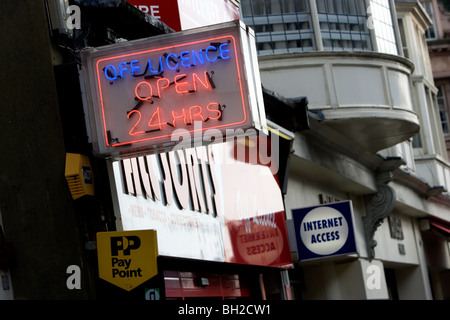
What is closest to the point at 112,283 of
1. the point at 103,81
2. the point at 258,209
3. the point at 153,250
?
the point at 153,250

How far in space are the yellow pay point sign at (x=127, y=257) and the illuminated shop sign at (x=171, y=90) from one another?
65 centimetres

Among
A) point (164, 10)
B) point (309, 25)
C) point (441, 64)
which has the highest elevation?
point (441, 64)

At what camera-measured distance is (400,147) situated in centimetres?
2136

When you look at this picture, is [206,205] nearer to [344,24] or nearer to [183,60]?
[183,60]

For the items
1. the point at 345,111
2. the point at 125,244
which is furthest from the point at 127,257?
the point at 345,111

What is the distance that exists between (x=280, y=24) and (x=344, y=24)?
122 centimetres

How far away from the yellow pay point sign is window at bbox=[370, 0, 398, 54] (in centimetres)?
977

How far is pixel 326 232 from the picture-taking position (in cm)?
1359

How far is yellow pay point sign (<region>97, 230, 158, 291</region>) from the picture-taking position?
25.2 ft

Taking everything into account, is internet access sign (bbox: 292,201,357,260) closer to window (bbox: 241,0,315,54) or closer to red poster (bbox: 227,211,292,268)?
red poster (bbox: 227,211,292,268)

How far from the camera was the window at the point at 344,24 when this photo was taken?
1580 cm

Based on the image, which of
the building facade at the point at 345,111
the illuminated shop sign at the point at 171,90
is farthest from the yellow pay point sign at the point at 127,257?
the building facade at the point at 345,111
